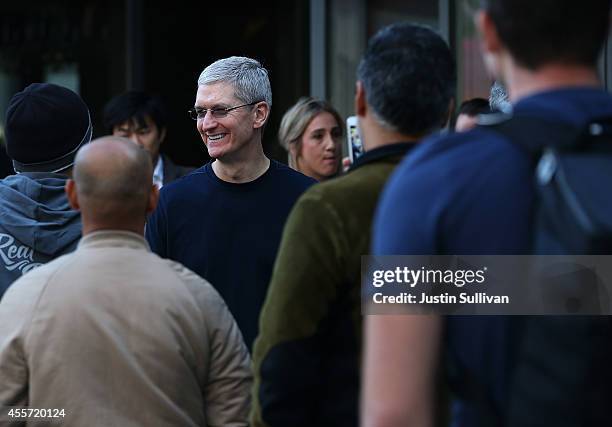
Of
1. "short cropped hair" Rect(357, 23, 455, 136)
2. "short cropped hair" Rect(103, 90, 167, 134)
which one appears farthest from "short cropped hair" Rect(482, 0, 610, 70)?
"short cropped hair" Rect(103, 90, 167, 134)

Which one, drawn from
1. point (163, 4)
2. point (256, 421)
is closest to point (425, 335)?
point (256, 421)

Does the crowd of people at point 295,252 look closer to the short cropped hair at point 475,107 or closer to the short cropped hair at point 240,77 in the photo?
the short cropped hair at point 240,77

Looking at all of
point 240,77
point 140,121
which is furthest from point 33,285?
point 140,121

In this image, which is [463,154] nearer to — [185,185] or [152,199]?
[152,199]

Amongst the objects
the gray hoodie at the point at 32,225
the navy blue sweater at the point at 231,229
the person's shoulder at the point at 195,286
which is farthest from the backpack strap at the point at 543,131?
the navy blue sweater at the point at 231,229

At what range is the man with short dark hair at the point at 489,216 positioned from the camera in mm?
2080

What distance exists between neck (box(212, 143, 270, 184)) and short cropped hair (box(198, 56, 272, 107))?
29cm

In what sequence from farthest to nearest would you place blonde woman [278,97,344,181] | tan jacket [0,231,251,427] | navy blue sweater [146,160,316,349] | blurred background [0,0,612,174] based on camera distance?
blurred background [0,0,612,174], blonde woman [278,97,344,181], navy blue sweater [146,160,316,349], tan jacket [0,231,251,427]

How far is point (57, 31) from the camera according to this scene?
10.8m

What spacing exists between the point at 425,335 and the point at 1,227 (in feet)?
6.92

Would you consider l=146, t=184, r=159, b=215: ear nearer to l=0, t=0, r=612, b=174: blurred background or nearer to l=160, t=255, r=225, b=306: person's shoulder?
l=160, t=255, r=225, b=306: person's shoulder

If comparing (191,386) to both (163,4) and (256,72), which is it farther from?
(163,4)

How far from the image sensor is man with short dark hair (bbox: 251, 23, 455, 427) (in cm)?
271

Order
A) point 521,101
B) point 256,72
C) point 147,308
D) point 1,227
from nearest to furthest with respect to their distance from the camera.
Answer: point 521,101, point 147,308, point 1,227, point 256,72
